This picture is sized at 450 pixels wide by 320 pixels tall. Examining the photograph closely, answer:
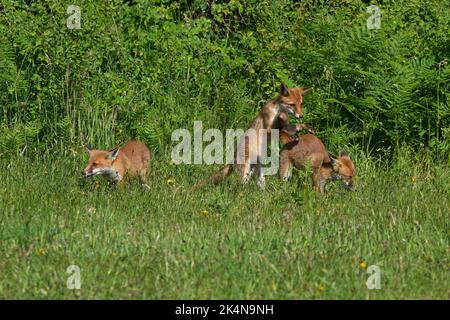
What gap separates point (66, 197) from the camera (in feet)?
35.1

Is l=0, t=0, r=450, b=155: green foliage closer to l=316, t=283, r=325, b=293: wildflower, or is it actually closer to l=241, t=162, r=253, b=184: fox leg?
l=241, t=162, r=253, b=184: fox leg

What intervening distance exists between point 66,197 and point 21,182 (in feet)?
2.61

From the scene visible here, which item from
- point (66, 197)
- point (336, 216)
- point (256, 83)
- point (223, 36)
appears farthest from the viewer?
point (223, 36)

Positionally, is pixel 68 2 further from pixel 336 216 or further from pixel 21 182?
pixel 336 216

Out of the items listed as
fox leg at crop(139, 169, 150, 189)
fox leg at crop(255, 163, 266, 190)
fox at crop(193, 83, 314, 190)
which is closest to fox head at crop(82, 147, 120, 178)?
fox leg at crop(139, 169, 150, 189)

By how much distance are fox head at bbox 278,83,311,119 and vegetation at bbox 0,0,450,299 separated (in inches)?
19.9

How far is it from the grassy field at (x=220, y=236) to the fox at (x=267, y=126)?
1.48 feet

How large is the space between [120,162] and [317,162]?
251cm

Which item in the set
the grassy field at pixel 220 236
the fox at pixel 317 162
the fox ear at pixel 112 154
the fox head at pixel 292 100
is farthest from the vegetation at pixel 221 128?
the fox head at pixel 292 100

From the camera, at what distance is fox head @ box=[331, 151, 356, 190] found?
11891mm

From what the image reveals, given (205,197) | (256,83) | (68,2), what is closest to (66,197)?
(205,197)

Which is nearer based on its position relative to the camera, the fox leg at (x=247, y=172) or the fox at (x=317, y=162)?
the fox at (x=317, y=162)

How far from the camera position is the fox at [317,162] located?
12.0 meters

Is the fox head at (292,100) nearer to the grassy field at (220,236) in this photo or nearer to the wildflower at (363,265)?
the grassy field at (220,236)
